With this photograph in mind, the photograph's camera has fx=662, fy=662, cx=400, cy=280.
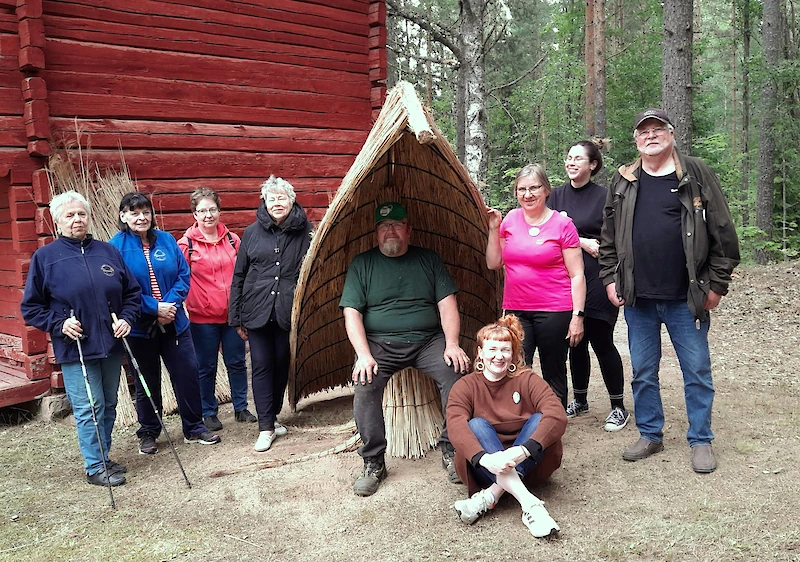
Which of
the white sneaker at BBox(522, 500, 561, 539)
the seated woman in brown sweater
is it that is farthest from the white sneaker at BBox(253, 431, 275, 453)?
the white sneaker at BBox(522, 500, 561, 539)

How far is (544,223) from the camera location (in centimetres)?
358

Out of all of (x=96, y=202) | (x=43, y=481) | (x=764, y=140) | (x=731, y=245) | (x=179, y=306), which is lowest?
(x=43, y=481)

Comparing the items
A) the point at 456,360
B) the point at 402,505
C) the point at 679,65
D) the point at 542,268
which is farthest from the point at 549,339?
the point at 679,65

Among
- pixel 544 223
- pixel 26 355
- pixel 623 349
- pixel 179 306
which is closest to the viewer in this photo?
pixel 544 223

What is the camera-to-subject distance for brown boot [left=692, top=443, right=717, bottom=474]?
328 centimetres

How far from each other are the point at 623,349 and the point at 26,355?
5277 mm

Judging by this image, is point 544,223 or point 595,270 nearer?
point 544,223

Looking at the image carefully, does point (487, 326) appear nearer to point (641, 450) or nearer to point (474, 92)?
point (641, 450)

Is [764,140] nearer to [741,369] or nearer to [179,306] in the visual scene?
[741,369]

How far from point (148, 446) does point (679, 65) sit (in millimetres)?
7300

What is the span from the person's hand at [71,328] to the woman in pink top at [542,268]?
2.22 metres

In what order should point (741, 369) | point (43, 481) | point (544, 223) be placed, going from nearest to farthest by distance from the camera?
point (544, 223) → point (43, 481) → point (741, 369)

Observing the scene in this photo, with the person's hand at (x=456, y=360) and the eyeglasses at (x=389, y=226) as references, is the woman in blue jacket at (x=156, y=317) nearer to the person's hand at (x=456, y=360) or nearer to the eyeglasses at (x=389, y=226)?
the eyeglasses at (x=389, y=226)

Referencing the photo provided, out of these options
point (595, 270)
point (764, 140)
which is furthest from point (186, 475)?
point (764, 140)
